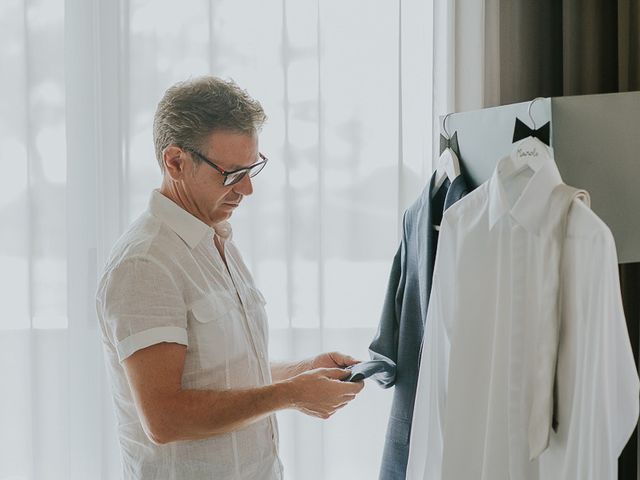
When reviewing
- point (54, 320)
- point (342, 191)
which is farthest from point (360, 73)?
point (54, 320)

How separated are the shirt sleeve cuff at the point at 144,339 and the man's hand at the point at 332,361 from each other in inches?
20.9

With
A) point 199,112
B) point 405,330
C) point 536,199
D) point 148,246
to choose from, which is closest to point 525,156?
point 536,199

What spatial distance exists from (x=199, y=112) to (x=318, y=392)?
591 mm

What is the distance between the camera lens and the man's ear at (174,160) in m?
1.31

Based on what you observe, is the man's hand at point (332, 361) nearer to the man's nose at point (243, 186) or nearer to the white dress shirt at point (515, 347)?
the white dress shirt at point (515, 347)

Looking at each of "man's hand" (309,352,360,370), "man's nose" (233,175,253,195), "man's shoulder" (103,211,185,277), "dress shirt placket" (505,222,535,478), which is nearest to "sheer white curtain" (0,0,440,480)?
"man's hand" (309,352,360,370)

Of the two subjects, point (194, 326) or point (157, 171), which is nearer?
point (194, 326)

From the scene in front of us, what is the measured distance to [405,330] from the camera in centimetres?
162

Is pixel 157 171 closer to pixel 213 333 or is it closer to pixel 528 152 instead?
pixel 213 333

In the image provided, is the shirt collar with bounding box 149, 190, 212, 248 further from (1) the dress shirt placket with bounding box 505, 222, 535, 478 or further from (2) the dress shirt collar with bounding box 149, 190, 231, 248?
(1) the dress shirt placket with bounding box 505, 222, 535, 478

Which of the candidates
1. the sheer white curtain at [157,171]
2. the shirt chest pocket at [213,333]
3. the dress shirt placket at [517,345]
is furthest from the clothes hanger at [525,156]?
the sheer white curtain at [157,171]

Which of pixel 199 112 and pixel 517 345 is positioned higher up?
pixel 199 112

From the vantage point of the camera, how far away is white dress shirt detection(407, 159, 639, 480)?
3.59ft

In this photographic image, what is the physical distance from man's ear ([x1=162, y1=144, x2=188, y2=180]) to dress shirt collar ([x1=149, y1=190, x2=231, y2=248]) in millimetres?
56
